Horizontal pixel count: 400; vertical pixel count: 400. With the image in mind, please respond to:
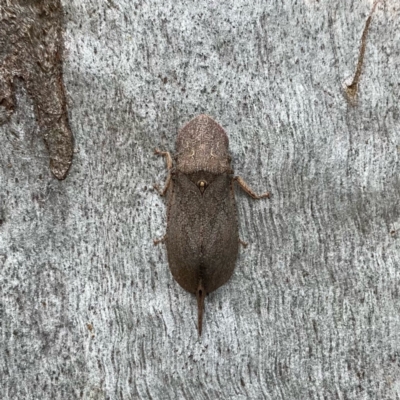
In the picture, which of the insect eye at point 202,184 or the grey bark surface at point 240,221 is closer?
the grey bark surface at point 240,221

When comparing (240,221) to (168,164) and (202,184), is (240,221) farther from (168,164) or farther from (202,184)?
(168,164)

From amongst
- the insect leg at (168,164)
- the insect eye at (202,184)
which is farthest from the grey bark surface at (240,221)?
the insect eye at (202,184)

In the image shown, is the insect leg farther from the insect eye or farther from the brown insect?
the insect eye

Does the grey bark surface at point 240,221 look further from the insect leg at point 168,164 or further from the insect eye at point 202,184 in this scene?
the insect eye at point 202,184

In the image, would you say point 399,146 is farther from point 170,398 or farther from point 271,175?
point 170,398

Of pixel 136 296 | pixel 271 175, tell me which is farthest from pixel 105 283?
pixel 271 175

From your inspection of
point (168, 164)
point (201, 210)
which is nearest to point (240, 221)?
point (201, 210)
